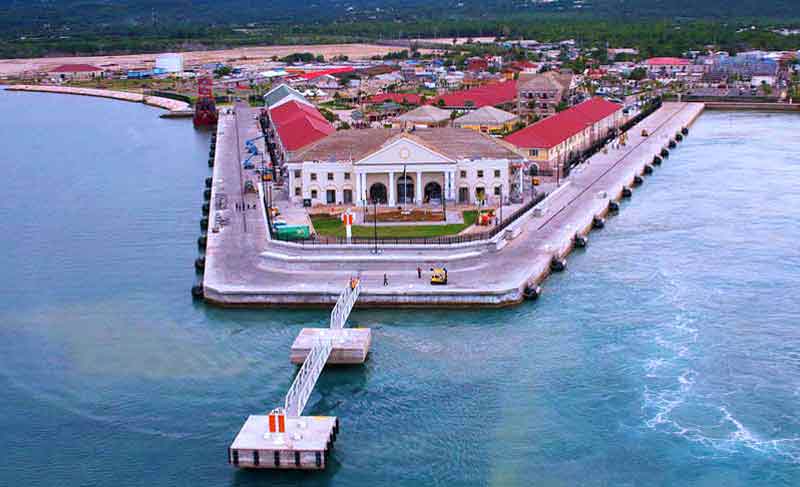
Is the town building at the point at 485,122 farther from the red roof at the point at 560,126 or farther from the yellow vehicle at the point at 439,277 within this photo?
the yellow vehicle at the point at 439,277

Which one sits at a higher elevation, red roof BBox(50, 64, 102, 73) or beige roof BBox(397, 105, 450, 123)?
beige roof BBox(397, 105, 450, 123)

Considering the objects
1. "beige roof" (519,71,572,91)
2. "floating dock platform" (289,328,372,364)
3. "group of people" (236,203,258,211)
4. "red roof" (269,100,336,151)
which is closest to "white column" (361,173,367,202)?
"group of people" (236,203,258,211)

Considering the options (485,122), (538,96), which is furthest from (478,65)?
(485,122)

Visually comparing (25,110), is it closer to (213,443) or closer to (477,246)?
(477,246)

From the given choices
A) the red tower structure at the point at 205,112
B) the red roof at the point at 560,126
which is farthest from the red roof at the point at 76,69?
the red roof at the point at 560,126

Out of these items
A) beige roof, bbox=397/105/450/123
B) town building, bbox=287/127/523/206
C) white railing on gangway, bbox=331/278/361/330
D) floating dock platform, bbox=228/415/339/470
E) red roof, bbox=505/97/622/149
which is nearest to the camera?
floating dock platform, bbox=228/415/339/470

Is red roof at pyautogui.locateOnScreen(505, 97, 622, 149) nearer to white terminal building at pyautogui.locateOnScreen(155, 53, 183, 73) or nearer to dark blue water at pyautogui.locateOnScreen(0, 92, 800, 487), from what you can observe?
dark blue water at pyautogui.locateOnScreen(0, 92, 800, 487)

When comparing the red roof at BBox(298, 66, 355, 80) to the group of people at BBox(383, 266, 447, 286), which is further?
the red roof at BBox(298, 66, 355, 80)

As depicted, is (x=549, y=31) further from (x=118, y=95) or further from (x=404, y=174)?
(x=404, y=174)
